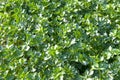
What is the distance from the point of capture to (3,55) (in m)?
3.44

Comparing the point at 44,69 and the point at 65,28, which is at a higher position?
the point at 65,28

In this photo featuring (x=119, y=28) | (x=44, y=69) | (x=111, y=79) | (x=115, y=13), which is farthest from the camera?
(x=115, y=13)

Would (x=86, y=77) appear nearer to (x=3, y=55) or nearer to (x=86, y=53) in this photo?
(x=86, y=53)

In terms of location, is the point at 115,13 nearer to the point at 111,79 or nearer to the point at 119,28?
the point at 119,28

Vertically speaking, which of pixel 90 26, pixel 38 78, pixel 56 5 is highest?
pixel 56 5

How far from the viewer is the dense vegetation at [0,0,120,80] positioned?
3236 millimetres

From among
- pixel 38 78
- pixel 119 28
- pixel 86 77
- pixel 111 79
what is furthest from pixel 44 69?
pixel 119 28

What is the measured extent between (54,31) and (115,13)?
0.88 meters

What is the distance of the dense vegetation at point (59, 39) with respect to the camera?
10.6ft

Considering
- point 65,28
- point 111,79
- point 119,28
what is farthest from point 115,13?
point 111,79

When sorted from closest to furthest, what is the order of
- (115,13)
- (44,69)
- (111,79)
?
(111,79) < (44,69) < (115,13)

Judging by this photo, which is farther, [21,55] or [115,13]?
[115,13]

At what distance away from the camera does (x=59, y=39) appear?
3.65 meters

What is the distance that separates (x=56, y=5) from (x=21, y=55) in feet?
A: 3.50
